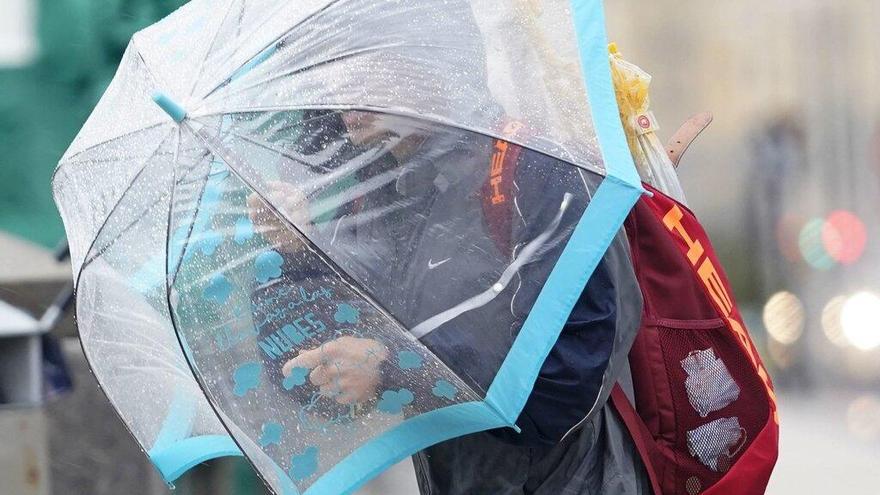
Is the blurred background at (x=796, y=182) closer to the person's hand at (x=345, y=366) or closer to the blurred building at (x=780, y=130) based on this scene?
the blurred building at (x=780, y=130)

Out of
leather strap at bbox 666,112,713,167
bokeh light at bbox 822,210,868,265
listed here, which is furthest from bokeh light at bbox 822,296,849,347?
leather strap at bbox 666,112,713,167

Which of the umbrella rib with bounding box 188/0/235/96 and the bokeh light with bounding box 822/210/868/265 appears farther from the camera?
the bokeh light with bounding box 822/210/868/265

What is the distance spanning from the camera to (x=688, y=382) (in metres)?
2.61

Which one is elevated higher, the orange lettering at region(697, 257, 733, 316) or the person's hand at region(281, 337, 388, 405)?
the orange lettering at region(697, 257, 733, 316)

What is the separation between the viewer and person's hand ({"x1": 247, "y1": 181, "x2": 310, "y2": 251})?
7.92 ft

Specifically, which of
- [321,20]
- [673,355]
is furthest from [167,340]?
[673,355]

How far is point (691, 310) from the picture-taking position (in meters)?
2.61

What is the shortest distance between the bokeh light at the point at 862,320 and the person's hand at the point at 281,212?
823 centimetres

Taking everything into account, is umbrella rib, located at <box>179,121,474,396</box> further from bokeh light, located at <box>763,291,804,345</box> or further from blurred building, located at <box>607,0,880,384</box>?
blurred building, located at <box>607,0,880,384</box>

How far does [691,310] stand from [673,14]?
32.8 ft

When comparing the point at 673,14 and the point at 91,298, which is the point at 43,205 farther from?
the point at 673,14

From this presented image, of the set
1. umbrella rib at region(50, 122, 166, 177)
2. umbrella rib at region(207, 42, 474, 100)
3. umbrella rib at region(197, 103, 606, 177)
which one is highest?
umbrella rib at region(207, 42, 474, 100)

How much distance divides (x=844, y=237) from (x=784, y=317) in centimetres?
100

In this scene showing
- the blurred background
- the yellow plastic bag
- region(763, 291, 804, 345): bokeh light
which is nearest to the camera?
the yellow plastic bag
